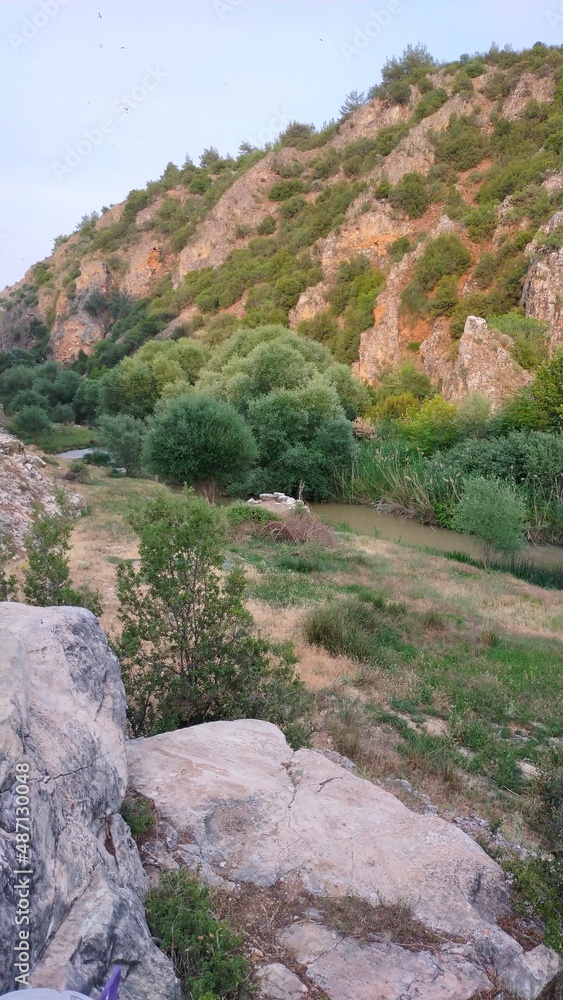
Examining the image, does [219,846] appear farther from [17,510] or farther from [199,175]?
[199,175]

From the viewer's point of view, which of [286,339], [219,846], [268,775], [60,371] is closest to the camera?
[219,846]

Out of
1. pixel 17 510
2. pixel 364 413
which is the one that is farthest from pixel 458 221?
pixel 17 510

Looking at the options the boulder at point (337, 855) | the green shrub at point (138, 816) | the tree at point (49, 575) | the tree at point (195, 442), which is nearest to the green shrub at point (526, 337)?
the tree at point (195, 442)

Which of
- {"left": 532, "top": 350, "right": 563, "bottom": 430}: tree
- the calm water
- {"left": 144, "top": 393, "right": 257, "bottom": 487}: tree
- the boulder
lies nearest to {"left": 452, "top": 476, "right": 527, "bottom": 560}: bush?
the calm water

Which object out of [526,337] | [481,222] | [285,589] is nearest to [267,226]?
[481,222]

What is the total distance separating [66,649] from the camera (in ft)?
10.8

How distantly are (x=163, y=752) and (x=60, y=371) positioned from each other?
193 feet

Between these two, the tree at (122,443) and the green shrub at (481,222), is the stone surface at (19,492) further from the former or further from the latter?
the green shrub at (481,222)

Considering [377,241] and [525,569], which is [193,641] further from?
[377,241]

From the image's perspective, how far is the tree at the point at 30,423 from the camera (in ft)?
132

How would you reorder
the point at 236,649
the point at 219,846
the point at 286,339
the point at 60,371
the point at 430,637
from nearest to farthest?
the point at 219,846, the point at 236,649, the point at 430,637, the point at 286,339, the point at 60,371

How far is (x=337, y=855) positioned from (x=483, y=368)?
39.2 metres

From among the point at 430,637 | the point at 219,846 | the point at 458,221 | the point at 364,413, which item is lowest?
the point at 430,637

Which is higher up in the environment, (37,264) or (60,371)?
(37,264)
